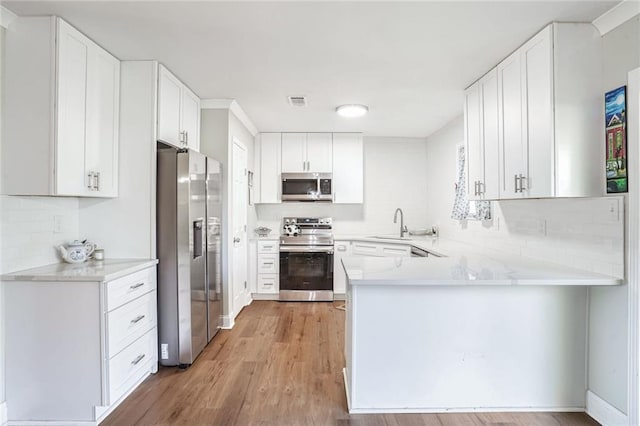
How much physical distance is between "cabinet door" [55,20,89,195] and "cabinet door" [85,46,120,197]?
0.06 meters

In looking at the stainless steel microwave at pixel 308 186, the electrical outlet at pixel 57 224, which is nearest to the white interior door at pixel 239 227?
the stainless steel microwave at pixel 308 186

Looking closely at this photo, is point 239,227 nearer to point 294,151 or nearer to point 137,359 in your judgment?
point 294,151

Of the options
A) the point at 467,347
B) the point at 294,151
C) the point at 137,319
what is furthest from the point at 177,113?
the point at 467,347

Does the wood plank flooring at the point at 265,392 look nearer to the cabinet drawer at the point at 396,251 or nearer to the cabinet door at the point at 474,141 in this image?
the cabinet drawer at the point at 396,251

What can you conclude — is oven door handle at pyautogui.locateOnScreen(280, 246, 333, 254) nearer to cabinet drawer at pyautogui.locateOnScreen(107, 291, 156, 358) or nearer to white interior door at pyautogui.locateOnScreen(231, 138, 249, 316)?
white interior door at pyautogui.locateOnScreen(231, 138, 249, 316)

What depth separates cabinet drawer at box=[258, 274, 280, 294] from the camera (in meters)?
4.66

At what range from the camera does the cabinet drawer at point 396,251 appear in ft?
13.7

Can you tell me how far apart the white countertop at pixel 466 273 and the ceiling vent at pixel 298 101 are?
172cm

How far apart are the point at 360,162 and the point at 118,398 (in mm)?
3854

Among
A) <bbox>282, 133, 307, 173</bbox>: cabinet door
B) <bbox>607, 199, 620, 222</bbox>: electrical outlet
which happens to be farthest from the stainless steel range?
<bbox>607, 199, 620, 222</bbox>: electrical outlet

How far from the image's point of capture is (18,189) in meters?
2.00

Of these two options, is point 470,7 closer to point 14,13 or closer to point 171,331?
point 14,13

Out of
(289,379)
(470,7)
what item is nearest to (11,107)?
(289,379)

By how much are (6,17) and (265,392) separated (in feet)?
9.23
